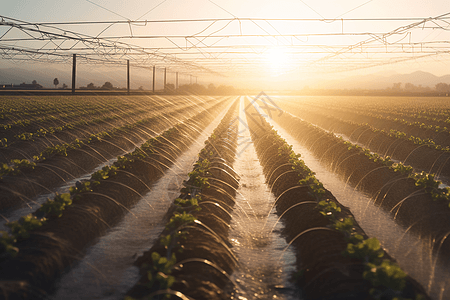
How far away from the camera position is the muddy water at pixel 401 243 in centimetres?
459

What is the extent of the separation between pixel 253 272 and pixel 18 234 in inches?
125

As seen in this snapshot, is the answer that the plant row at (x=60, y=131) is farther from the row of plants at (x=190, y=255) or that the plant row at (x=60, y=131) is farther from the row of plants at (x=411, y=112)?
the row of plants at (x=411, y=112)

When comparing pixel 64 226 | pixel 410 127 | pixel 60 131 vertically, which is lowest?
pixel 64 226

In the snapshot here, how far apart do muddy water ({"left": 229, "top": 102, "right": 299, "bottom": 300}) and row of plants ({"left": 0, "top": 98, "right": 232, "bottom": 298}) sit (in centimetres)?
228

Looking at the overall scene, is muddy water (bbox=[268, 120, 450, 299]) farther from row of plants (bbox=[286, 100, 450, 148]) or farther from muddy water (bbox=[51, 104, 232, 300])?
row of plants (bbox=[286, 100, 450, 148])

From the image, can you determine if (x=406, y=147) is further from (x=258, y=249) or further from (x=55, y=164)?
(x=55, y=164)

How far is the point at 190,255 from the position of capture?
443 cm

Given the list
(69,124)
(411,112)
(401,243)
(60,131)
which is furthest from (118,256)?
(411,112)

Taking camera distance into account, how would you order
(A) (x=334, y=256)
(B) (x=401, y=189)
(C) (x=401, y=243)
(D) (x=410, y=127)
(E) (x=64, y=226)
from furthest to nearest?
(D) (x=410, y=127), (B) (x=401, y=189), (C) (x=401, y=243), (E) (x=64, y=226), (A) (x=334, y=256)

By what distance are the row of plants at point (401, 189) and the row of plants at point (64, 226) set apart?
5469mm

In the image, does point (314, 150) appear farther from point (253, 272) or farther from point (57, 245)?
point (57, 245)

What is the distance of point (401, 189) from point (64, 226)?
673 cm

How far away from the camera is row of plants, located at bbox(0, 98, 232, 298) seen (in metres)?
3.93

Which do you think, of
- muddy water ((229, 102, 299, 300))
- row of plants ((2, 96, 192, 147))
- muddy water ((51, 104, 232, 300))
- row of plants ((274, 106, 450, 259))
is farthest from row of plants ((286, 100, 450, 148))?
row of plants ((2, 96, 192, 147))
